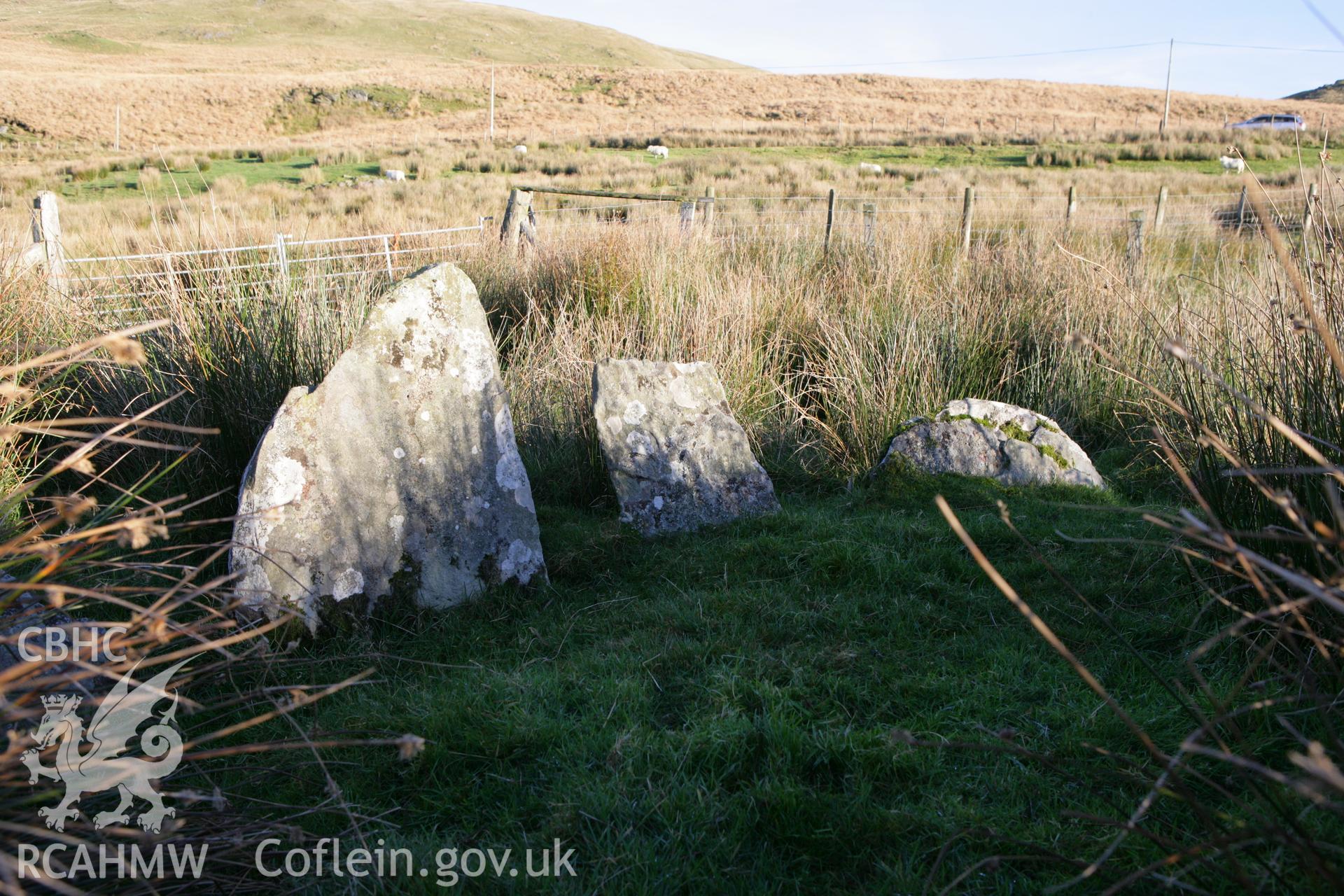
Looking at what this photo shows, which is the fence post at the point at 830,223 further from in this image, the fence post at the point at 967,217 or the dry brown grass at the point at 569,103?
the dry brown grass at the point at 569,103

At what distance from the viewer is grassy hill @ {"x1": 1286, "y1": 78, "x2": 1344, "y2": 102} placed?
6263 cm

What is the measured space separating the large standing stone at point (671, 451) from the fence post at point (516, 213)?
16.6 ft

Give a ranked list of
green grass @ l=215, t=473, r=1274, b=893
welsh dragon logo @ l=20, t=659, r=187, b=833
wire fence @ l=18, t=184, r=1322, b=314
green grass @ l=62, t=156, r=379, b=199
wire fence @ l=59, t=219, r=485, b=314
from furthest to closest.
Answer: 1. green grass @ l=62, t=156, r=379, b=199
2. wire fence @ l=18, t=184, r=1322, b=314
3. wire fence @ l=59, t=219, r=485, b=314
4. green grass @ l=215, t=473, r=1274, b=893
5. welsh dragon logo @ l=20, t=659, r=187, b=833

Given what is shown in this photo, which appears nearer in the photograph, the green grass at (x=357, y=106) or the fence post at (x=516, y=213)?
the fence post at (x=516, y=213)

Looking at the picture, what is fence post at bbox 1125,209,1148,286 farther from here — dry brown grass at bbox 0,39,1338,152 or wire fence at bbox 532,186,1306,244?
dry brown grass at bbox 0,39,1338,152

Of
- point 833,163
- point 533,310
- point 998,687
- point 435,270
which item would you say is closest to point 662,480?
point 435,270

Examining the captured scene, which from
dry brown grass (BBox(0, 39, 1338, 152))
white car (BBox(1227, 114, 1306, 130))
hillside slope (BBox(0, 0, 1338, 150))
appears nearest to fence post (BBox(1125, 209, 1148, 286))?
hillside slope (BBox(0, 0, 1338, 150))

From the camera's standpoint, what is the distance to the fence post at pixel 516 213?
30.4ft

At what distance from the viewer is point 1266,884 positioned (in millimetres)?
1856

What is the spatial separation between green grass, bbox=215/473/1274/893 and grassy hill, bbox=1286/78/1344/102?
77.6 metres

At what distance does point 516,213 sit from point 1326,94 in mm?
80730

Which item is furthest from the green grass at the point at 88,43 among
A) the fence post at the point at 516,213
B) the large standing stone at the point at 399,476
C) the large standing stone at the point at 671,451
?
the large standing stone at the point at 399,476

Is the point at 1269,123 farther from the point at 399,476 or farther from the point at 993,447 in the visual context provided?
the point at 399,476

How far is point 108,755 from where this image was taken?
2.03 metres
